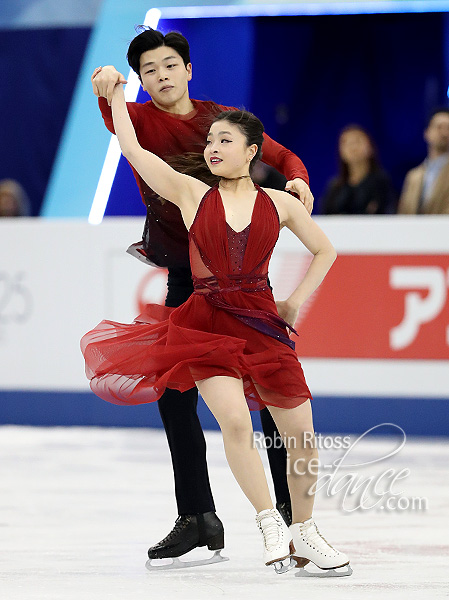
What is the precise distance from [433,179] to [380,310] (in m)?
0.75

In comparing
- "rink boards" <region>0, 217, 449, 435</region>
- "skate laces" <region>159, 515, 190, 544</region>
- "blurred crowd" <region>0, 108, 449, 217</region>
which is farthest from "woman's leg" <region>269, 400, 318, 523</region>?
"blurred crowd" <region>0, 108, 449, 217</region>

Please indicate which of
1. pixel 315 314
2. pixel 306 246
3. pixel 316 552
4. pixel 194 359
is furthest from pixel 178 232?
pixel 315 314

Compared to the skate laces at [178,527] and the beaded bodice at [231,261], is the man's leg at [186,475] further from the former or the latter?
the beaded bodice at [231,261]

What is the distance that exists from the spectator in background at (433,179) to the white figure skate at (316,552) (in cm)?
279

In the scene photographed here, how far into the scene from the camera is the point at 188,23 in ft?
25.6

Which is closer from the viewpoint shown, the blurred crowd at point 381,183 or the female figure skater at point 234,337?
the female figure skater at point 234,337

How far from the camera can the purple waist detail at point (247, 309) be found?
98.8 inches

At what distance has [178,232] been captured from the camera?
2.80 meters

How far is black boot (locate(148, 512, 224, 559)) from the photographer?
270 centimetres

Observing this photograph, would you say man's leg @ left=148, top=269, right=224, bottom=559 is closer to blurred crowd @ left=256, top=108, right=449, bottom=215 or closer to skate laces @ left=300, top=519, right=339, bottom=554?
skate laces @ left=300, top=519, right=339, bottom=554

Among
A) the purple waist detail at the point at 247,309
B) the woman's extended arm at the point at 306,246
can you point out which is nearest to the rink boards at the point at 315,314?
the woman's extended arm at the point at 306,246

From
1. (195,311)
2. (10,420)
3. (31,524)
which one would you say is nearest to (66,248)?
(10,420)

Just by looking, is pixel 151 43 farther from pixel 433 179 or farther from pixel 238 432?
pixel 433 179

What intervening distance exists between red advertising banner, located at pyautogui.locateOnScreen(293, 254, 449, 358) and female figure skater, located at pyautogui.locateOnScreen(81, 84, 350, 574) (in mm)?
2219
